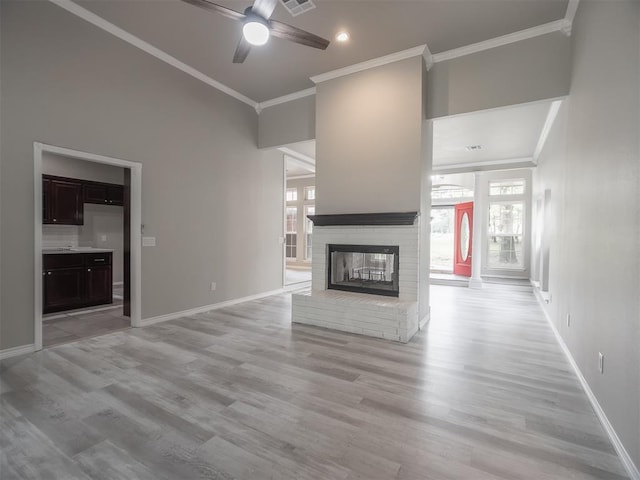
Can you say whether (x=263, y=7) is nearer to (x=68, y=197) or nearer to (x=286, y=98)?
(x=286, y=98)

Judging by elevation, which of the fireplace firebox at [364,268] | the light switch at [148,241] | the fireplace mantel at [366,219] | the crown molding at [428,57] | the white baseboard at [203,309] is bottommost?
the white baseboard at [203,309]

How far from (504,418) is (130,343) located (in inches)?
142

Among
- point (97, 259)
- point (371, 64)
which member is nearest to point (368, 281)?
point (371, 64)

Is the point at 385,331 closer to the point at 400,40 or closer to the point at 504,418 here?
the point at 504,418

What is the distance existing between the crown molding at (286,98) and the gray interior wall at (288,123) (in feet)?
0.16

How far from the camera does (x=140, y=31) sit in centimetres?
359

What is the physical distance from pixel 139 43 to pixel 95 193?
121 inches

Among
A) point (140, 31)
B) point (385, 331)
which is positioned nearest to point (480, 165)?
point (385, 331)

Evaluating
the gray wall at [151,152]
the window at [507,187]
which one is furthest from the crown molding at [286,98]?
the window at [507,187]

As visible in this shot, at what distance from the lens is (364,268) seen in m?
4.30

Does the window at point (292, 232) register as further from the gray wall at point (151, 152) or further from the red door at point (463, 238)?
the red door at point (463, 238)

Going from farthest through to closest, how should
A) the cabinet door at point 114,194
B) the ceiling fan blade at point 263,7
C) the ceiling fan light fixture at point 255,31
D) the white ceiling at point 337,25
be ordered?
the cabinet door at point 114,194
the white ceiling at point 337,25
the ceiling fan light fixture at point 255,31
the ceiling fan blade at point 263,7

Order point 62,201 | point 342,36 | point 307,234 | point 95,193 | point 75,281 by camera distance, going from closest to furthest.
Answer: point 342,36
point 75,281
point 62,201
point 95,193
point 307,234

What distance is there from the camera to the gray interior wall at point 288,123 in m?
5.03
